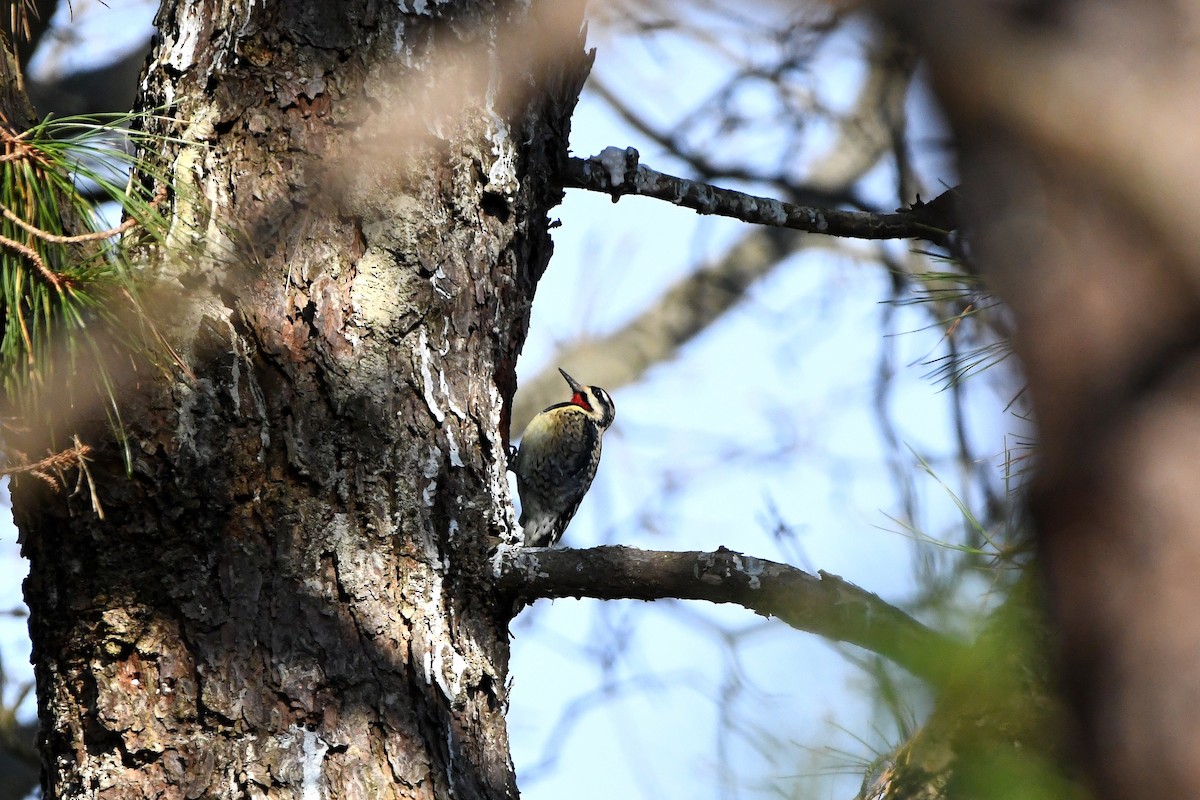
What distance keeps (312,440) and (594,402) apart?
14.1 ft

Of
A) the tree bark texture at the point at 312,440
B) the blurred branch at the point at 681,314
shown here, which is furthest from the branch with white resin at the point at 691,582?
the blurred branch at the point at 681,314

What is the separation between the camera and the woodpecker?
588cm

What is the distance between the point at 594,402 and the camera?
248 inches

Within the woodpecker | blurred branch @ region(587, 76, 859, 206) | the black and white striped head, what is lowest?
the woodpecker

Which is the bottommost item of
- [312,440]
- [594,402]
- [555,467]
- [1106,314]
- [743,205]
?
[1106,314]

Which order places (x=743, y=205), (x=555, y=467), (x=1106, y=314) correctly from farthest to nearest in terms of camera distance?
(x=555, y=467)
(x=743, y=205)
(x=1106, y=314)

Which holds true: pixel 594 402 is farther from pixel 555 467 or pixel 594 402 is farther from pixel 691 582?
pixel 691 582

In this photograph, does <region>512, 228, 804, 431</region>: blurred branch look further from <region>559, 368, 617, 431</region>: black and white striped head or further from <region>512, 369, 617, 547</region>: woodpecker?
<region>512, 369, 617, 547</region>: woodpecker

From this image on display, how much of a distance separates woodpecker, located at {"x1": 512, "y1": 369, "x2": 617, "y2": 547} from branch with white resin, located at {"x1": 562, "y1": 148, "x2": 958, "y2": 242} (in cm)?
325

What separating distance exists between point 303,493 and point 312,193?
0.61 m

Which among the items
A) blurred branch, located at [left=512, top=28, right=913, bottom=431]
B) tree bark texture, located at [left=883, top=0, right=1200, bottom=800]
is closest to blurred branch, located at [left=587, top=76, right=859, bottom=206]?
blurred branch, located at [left=512, top=28, right=913, bottom=431]

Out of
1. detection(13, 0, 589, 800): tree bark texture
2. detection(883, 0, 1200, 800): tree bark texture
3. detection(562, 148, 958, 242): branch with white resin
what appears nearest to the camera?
detection(883, 0, 1200, 800): tree bark texture

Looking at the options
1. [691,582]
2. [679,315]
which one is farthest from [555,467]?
[691,582]

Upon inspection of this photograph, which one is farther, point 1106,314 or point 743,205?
point 743,205
